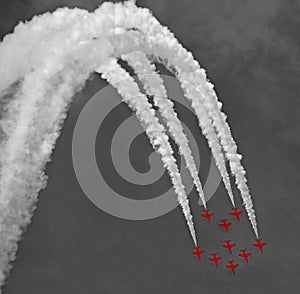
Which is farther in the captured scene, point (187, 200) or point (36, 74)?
point (187, 200)

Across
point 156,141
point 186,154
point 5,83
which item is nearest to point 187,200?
point 186,154

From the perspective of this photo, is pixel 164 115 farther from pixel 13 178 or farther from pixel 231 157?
pixel 13 178

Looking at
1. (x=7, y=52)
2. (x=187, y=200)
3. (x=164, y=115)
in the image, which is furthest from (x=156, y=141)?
(x=7, y=52)

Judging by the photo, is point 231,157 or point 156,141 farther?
point 231,157

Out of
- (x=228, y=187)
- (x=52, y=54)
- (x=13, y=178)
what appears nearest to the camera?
(x=52, y=54)

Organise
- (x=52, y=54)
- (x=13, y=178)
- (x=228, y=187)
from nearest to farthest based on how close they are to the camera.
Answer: (x=52, y=54) < (x=13, y=178) < (x=228, y=187)

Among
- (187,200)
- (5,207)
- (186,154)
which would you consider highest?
(186,154)

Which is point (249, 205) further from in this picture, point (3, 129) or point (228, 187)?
point (3, 129)

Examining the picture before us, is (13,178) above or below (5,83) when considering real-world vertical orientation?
below

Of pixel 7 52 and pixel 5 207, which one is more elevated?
pixel 7 52
